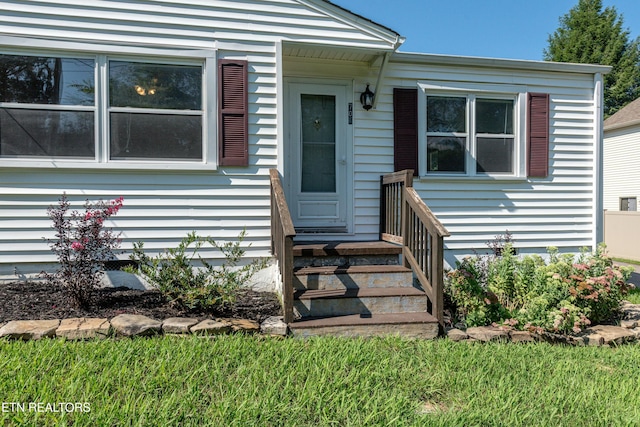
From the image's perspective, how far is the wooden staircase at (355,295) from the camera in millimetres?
3609

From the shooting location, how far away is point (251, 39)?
481 cm

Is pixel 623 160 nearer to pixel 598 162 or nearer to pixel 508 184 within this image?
pixel 598 162

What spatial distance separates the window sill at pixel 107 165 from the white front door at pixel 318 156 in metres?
1.20

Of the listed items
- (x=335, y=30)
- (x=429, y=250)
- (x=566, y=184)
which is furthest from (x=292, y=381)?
(x=566, y=184)

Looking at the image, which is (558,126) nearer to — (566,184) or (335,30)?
(566,184)

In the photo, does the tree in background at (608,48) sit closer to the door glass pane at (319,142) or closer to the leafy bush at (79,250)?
the door glass pane at (319,142)

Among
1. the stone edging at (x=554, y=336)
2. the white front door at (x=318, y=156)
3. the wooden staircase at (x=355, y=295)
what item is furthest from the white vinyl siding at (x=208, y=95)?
the stone edging at (x=554, y=336)

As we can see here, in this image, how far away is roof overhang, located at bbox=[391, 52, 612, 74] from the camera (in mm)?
5520

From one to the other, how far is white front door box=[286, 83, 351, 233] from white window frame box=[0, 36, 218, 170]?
109 centimetres

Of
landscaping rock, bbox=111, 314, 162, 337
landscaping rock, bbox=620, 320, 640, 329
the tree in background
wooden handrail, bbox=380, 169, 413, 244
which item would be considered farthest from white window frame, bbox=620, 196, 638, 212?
landscaping rock, bbox=111, 314, 162, 337

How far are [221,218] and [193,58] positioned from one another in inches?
74.2

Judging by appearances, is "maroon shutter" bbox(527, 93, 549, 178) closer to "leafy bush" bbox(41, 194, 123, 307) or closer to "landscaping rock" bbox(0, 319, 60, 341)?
"leafy bush" bbox(41, 194, 123, 307)

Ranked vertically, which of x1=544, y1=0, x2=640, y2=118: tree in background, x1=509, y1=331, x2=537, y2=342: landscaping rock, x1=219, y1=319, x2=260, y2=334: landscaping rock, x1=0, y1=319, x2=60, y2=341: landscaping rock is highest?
x1=544, y1=0, x2=640, y2=118: tree in background

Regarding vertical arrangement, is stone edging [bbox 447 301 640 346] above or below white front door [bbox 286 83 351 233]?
below
